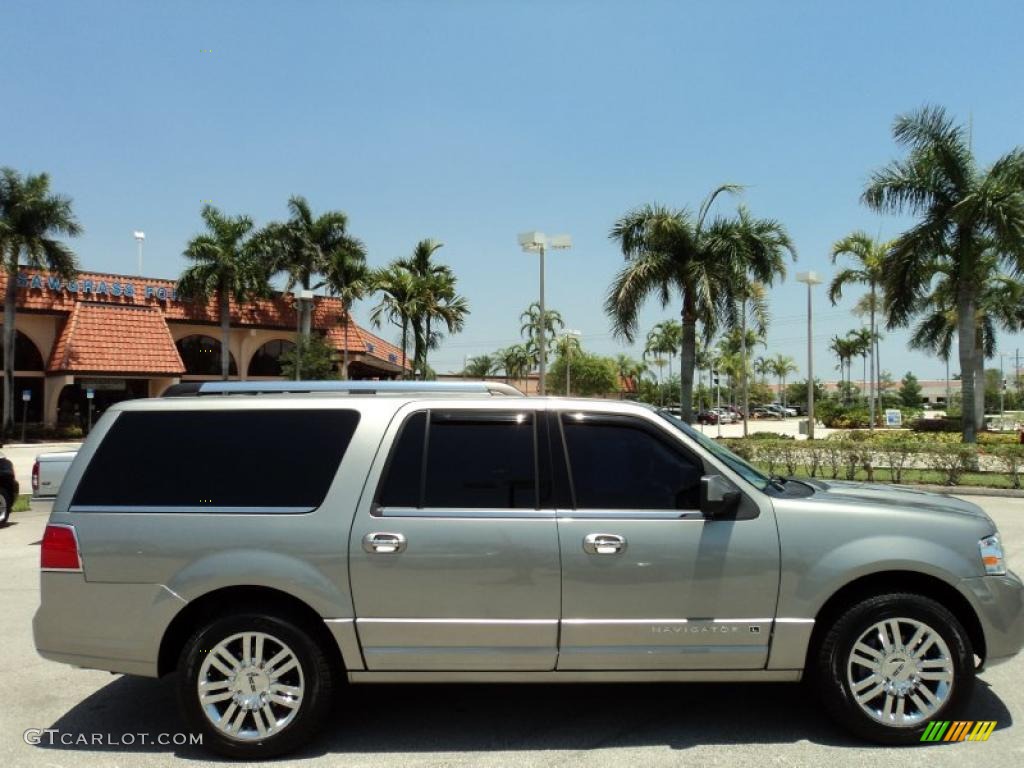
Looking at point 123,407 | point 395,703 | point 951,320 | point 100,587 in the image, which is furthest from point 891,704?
point 951,320

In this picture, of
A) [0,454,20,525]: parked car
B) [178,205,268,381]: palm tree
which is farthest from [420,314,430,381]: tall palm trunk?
[0,454,20,525]: parked car

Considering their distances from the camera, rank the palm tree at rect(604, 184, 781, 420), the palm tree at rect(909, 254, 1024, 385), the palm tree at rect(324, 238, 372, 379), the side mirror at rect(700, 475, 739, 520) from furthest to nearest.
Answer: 1. the palm tree at rect(324, 238, 372, 379)
2. the palm tree at rect(909, 254, 1024, 385)
3. the palm tree at rect(604, 184, 781, 420)
4. the side mirror at rect(700, 475, 739, 520)

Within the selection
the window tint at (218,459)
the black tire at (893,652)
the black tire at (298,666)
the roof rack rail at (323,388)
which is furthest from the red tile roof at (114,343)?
the black tire at (893,652)

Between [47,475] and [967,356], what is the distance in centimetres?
2339

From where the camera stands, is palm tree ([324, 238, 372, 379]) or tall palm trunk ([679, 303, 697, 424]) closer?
tall palm trunk ([679, 303, 697, 424])

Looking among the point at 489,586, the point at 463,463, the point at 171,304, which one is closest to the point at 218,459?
the point at 463,463

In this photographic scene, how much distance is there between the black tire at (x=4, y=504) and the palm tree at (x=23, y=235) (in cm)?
2964

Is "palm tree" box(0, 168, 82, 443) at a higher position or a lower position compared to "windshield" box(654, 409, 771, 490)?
higher

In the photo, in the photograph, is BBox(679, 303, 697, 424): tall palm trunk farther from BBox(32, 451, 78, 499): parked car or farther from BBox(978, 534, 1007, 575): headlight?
BBox(978, 534, 1007, 575): headlight

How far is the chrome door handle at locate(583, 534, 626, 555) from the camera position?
3.87 meters

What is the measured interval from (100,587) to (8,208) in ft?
133

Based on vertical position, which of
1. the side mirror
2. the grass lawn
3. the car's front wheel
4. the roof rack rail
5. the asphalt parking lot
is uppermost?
the roof rack rail

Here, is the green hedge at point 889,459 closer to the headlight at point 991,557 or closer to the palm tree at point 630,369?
the headlight at point 991,557

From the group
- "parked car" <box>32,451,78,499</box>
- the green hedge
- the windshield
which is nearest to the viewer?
the windshield
